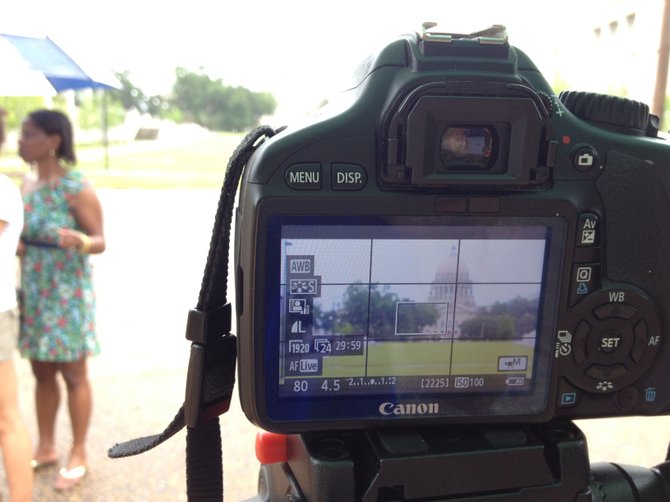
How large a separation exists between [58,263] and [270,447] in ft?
4.91

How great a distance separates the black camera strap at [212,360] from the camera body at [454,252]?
0.12 ft

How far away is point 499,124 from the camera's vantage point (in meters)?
0.71

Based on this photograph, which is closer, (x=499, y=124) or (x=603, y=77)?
(x=499, y=124)

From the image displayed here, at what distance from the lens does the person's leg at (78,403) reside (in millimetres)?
2152

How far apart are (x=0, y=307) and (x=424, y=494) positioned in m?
1.40

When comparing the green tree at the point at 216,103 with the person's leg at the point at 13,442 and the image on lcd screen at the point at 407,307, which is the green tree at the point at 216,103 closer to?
the person's leg at the point at 13,442

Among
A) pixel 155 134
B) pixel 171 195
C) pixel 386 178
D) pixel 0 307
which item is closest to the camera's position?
pixel 386 178

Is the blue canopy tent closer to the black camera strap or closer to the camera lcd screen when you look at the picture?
the black camera strap

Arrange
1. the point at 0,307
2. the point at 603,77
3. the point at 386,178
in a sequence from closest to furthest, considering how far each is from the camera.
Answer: the point at 386,178
the point at 0,307
the point at 603,77

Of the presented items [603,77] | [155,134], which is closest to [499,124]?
[155,134]

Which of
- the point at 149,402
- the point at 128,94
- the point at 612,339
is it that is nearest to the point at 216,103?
the point at 128,94

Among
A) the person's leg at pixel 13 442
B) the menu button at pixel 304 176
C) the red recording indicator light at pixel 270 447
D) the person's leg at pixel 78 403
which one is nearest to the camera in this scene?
the menu button at pixel 304 176

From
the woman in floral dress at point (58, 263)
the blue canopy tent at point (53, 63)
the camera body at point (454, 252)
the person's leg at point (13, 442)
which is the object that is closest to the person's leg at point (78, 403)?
the woman in floral dress at point (58, 263)

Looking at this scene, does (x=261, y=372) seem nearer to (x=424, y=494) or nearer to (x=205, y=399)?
(x=205, y=399)
